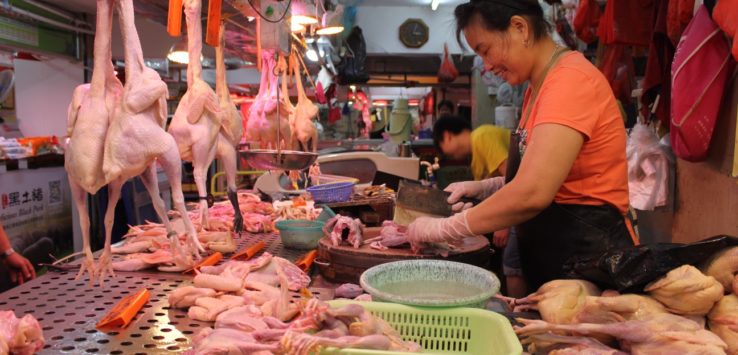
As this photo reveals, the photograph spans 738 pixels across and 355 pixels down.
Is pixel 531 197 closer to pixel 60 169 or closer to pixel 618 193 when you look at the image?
pixel 618 193

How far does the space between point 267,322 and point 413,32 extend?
10.9m

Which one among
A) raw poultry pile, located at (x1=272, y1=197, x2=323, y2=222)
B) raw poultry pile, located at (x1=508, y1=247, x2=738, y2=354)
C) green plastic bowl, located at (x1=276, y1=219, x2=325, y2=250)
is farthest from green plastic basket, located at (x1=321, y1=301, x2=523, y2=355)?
raw poultry pile, located at (x1=272, y1=197, x2=323, y2=222)

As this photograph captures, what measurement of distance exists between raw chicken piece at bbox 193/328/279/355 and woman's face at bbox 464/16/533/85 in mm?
1564

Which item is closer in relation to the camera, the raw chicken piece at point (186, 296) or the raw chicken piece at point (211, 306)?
the raw chicken piece at point (211, 306)

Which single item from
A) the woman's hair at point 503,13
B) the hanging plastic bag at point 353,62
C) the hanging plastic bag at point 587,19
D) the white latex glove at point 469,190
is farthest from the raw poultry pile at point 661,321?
the hanging plastic bag at point 353,62

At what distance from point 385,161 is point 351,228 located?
12.4 ft

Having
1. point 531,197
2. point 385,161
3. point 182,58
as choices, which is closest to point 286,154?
point 182,58

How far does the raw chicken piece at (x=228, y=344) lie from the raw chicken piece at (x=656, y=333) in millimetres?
713

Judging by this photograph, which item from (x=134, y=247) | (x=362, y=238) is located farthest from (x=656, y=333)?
(x=134, y=247)

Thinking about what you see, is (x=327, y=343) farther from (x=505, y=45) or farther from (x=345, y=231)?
(x=505, y=45)

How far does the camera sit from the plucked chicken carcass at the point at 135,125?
179 cm

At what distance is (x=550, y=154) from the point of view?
202 cm

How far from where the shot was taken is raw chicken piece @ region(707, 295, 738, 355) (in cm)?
145

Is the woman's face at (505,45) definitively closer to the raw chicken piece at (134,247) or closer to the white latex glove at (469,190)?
the white latex glove at (469,190)
